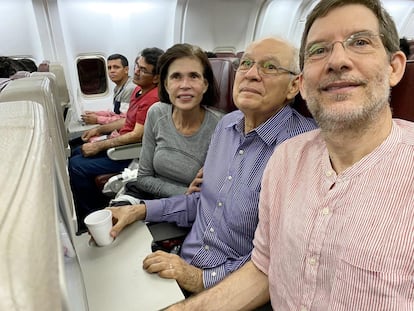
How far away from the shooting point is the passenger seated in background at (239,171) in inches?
43.6

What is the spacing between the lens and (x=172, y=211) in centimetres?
136

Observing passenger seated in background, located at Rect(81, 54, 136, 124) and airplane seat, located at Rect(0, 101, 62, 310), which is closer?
airplane seat, located at Rect(0, 101, 62, 310)

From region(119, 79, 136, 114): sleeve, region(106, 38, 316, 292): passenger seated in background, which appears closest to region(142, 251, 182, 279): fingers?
region(106, 38, 316, 292): passenger seated in background

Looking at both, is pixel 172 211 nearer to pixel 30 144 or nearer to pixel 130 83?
pixel 30 144

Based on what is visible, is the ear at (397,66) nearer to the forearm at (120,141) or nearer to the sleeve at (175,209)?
the sleeve at (175,209)

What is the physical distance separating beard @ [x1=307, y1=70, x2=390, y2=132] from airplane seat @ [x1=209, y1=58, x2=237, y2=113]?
0.99m

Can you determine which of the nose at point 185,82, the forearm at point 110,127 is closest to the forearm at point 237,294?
the nose at point 185,82

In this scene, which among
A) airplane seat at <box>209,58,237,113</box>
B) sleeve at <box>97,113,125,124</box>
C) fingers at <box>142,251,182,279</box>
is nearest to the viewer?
fingers at <box>142,251,182,279</box>

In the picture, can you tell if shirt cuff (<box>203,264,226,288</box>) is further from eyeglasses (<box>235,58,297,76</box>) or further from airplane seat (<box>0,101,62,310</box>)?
airplane seat (<box>0,101,62,310</box>)

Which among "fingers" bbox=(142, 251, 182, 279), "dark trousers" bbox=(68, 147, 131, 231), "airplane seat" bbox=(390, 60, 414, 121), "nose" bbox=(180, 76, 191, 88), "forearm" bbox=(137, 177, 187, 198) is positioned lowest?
"dark trousers" bbox=(68, 147, 131, 231)

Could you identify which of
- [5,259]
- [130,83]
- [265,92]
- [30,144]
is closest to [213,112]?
[265,92]

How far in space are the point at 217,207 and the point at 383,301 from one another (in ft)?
2.14

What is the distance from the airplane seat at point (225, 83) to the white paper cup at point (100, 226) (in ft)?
3.16

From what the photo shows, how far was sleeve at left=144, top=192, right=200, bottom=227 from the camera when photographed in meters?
1.32
